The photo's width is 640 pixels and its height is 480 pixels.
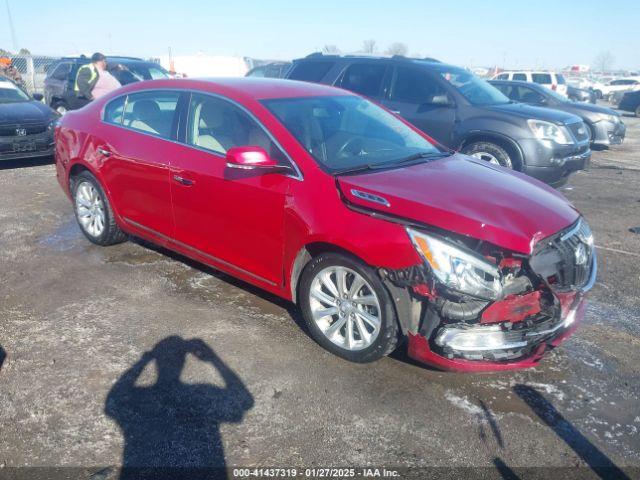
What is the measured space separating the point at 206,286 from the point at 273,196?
4.40 feet

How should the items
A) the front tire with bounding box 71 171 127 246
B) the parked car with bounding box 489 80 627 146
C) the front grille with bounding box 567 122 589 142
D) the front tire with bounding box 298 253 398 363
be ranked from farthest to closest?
the parked car with bounding box 489 80 627 146
the front grille with bounding box 567 122 589 142
the front tire with bounding box 71 171 127 246
the front tire with bounding box 298 253 398 363

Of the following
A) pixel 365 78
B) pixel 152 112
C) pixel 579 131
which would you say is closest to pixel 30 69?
pixel 365 78

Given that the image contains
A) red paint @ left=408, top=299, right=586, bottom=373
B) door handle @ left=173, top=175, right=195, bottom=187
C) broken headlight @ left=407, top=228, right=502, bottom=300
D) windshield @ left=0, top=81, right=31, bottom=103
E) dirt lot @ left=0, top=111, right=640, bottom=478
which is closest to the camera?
dirt lot @ left=0, top=111, right=640, bottom=478

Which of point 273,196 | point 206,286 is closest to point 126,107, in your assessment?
point 206,286

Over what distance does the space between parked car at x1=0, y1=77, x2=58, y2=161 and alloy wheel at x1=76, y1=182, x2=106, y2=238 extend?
4133 millimetres

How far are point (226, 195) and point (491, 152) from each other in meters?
5.05

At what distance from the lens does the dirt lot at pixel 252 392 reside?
2713mm

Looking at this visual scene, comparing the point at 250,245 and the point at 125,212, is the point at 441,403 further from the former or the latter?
the point at 125,212

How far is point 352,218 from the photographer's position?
3.28 meters

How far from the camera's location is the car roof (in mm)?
4188

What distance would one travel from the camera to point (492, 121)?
771 centimetres

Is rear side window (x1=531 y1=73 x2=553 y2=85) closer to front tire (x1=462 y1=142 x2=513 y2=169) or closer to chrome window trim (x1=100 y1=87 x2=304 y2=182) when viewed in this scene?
front tire (x1=462 y1=142 x2=513 y2=169)

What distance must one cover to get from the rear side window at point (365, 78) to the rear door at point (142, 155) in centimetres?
434

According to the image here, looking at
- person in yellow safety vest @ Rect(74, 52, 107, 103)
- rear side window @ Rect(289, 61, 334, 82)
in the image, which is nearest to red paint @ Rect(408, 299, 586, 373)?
rear side window @ Rect(289, 61, 334, 82)
